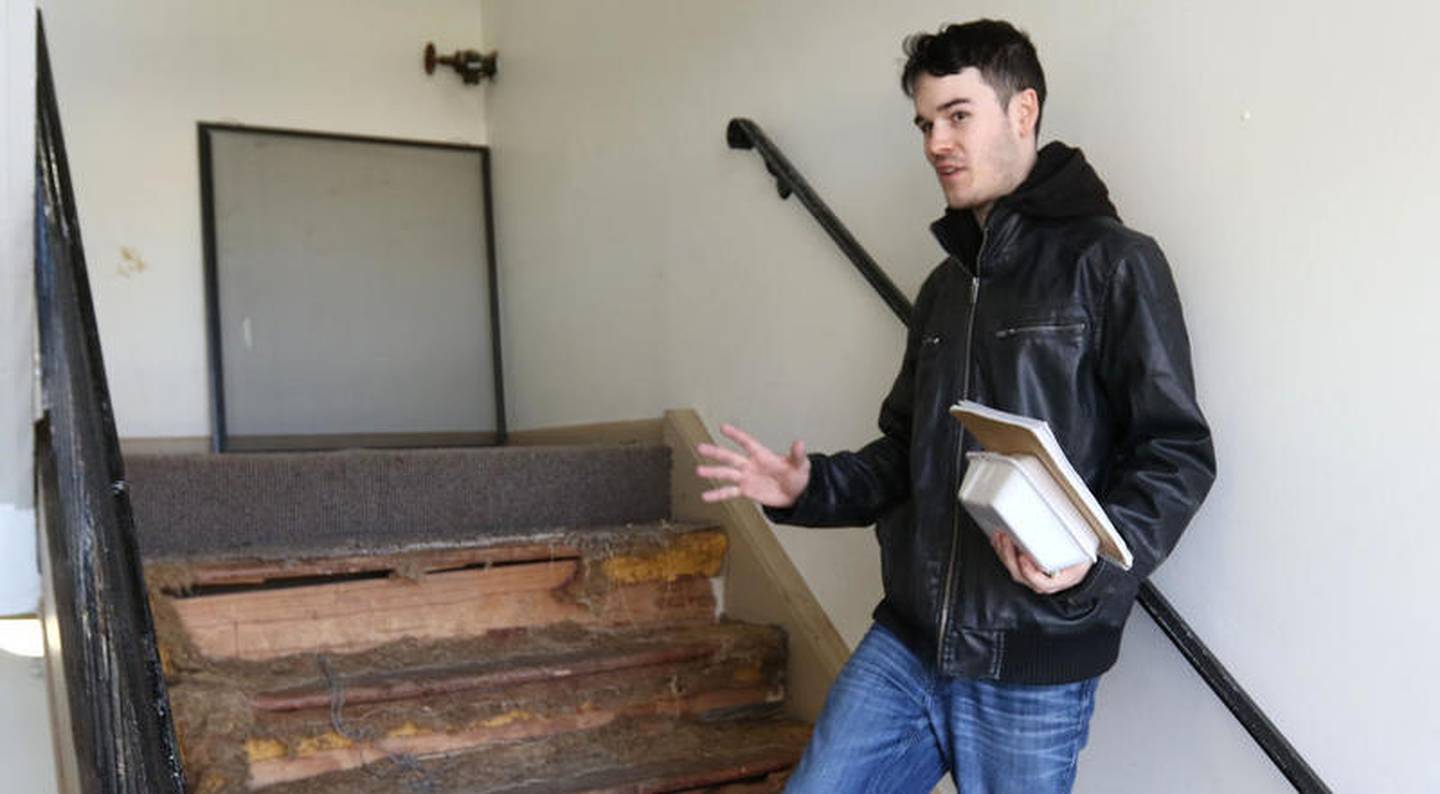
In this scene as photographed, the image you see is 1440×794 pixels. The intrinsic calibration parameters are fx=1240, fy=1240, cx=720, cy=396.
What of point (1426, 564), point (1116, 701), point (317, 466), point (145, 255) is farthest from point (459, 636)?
point (145, 255)

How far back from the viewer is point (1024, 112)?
1539mm

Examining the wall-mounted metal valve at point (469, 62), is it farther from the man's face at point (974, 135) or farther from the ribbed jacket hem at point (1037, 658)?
the ribbed jacket hem at point (1037, 658)

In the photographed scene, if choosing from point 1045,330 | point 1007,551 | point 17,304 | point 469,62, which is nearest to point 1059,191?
point 1045,330

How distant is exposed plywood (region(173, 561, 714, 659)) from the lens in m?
2.24

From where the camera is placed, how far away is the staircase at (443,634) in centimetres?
210

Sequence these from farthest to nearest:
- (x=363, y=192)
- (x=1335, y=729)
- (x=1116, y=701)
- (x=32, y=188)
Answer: (x=363, y=192) → (x=32, y=188) → (x=1116, y=701) → (x=1335, y=729)

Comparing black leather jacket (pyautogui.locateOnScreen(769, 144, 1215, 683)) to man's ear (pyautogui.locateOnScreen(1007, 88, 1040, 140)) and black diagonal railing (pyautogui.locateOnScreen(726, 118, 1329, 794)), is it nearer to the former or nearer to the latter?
man's ear (pyautogui.locateOnScreen(1007, 88, 1040, 140))

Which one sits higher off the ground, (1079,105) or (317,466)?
(1079,105)

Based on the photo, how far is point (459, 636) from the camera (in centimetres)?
243

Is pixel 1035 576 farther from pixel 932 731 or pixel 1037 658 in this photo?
pixel 932 731

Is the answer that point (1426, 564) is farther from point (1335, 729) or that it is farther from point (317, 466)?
point (317, 466)

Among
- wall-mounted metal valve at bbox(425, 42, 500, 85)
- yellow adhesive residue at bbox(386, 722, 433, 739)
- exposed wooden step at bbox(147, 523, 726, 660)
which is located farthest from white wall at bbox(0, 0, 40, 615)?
wall-mounted metal valve at bbox(425, 42, 500, 85)

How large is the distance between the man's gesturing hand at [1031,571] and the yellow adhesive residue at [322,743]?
127 cm

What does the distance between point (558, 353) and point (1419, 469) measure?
109 inches
